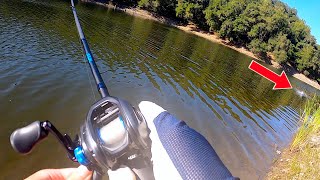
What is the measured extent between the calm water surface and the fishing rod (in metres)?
5.08

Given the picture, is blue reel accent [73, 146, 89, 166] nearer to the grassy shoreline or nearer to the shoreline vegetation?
the grassy shoreline

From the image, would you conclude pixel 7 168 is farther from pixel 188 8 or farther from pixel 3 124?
pixel 188 8

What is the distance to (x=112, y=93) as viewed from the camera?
39.2ft

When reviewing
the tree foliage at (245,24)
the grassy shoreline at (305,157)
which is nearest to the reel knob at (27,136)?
the grassy shoreline at (305,157)

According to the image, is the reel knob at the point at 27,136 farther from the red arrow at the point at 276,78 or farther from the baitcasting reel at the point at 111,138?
the red arrow at the point at 276,78

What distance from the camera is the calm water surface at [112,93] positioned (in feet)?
26.9

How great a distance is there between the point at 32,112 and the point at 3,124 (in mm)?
1160

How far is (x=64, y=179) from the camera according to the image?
8.54 ft

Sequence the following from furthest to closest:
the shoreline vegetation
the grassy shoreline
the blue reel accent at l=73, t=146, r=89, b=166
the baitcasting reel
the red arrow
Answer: the shoreline vegetation → the red arrow → the grassy shoreline → the blue reel accent at l=73, t=146, r=89, b=166 → the baitcasting reel

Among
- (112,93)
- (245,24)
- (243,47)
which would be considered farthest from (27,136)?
(245,24)

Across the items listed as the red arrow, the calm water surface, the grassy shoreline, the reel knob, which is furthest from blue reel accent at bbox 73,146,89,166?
the red arrow

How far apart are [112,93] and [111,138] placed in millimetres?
10459

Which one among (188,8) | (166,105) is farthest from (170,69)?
(188,8)

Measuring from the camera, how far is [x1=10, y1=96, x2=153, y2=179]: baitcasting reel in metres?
1.52
